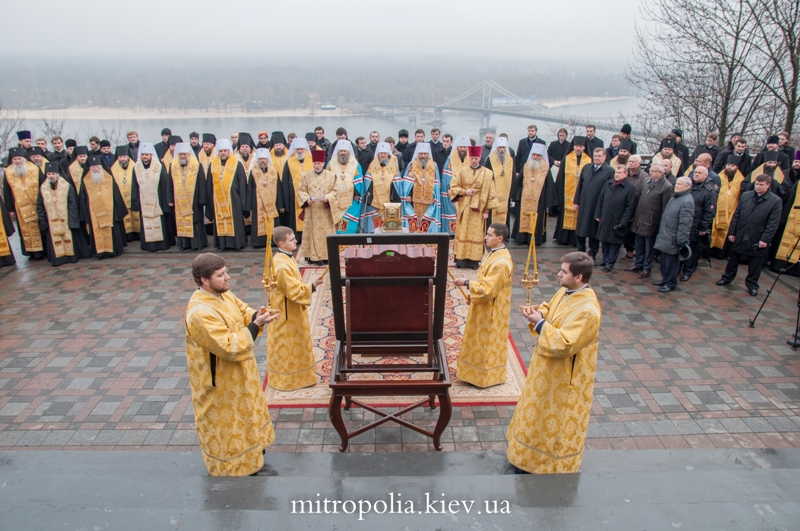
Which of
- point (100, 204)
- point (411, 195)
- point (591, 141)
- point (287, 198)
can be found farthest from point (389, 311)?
point (591, 141)

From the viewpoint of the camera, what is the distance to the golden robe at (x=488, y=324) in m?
5.23

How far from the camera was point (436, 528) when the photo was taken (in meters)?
2.93

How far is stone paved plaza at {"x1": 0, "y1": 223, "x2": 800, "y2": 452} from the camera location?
16.9 feet

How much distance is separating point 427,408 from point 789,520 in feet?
10.5

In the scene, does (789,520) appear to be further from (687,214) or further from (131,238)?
(131,238)

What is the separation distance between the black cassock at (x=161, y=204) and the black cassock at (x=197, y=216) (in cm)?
10

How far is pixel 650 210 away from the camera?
29.1 feet

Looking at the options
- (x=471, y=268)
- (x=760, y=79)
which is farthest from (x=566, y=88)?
(x=471, y=268)

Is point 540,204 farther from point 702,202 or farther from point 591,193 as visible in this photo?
point 702,202

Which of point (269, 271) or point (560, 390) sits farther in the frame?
point (269, 271)

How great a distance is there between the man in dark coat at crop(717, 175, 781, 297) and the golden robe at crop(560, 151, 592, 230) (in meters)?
2.84

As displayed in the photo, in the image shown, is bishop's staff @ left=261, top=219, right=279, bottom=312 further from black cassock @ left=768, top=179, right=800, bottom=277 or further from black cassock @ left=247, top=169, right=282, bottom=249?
black cassock @ left=768, top=179, right=800, bottom=277

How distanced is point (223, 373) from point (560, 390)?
2463 mm

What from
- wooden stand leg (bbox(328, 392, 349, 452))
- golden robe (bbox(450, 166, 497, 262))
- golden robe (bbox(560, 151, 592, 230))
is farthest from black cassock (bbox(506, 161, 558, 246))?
wooden stand leg (bbox(328, 392, 349, 452))
